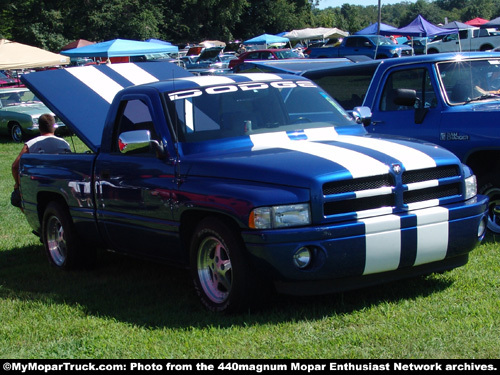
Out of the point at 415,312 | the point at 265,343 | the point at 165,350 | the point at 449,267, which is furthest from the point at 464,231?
the point at 165,350

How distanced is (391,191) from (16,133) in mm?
18105

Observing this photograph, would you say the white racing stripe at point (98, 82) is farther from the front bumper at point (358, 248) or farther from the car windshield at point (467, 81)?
the front bumper at point (358, 248)

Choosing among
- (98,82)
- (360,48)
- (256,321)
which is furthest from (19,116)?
(360,48)

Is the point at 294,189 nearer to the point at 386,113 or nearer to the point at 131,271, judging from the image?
the point at 131,271

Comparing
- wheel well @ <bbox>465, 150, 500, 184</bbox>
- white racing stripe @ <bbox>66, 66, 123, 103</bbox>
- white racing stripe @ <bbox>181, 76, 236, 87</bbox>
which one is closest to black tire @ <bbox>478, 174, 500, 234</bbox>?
wheel well @ <bbox>465, 150, 500, 184</bbox>

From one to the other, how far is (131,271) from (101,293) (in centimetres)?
87

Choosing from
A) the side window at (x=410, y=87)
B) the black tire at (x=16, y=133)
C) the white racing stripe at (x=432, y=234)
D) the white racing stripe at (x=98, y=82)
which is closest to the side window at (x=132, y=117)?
the white racing stripe at (x=98, y=82)

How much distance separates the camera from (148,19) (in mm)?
70125

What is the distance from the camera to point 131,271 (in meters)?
7.12

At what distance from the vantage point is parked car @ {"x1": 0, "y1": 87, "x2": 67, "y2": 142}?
68.8ft

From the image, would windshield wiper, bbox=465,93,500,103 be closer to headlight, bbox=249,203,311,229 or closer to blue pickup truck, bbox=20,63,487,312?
blue pickup truck, bbox=20,63,487,312

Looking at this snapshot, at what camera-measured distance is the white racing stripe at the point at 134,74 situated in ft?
28.9

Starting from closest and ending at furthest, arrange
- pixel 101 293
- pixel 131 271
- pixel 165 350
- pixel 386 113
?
pixel 165 350 < pixel 101 293 < pixel 131 271 < pixel 386 113

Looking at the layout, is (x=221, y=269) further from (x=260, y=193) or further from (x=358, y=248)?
(x=358, y=248)
